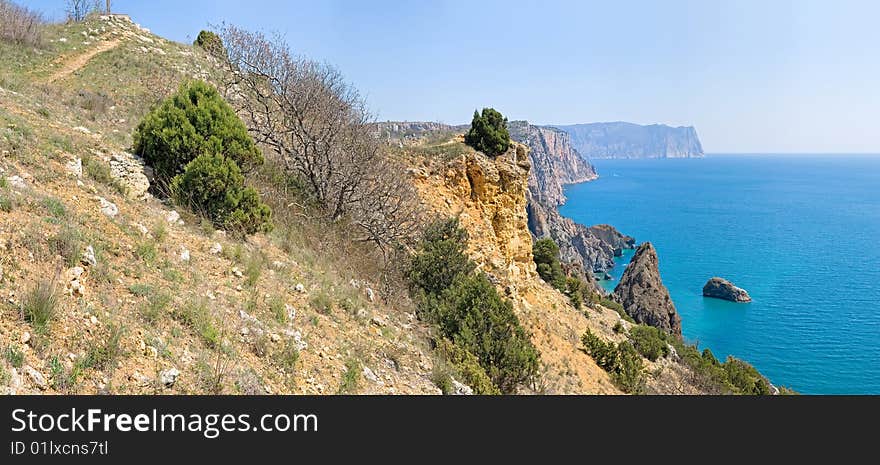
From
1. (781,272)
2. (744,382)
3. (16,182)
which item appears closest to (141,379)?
(16,182)

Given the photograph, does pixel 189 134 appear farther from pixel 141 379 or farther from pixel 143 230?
pixel 141 379

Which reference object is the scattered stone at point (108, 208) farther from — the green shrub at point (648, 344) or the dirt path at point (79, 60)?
the green shrub at point (648, 344)

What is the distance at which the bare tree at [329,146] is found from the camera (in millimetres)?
14648

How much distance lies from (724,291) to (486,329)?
5500 centimetres

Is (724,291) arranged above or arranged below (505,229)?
below

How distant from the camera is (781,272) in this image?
63.0 meters

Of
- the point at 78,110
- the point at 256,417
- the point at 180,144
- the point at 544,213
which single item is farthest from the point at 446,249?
the point at 544,213

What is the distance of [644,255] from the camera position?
5438 centimetres

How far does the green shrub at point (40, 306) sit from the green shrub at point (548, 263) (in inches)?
1203

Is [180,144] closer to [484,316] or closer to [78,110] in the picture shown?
[78,110]

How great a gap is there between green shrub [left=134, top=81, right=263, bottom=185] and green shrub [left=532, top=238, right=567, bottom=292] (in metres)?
25.7

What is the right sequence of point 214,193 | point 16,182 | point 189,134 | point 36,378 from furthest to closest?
point 189,134 < point 214,193 < point 16,182 < point 36,378

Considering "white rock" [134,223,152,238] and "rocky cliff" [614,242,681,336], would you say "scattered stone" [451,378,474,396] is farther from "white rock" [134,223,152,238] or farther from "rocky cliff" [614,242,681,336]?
"rocky cliff" [614,242,681,336]

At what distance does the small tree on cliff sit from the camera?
21.0 meters
